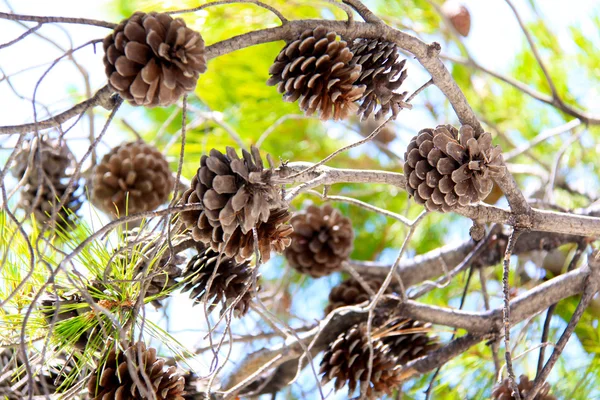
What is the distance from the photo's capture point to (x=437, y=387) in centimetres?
94

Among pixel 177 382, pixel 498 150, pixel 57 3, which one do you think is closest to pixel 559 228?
pixel 498 150

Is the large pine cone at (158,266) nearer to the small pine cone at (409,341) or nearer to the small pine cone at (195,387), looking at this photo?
the small pine cone at (195,387)

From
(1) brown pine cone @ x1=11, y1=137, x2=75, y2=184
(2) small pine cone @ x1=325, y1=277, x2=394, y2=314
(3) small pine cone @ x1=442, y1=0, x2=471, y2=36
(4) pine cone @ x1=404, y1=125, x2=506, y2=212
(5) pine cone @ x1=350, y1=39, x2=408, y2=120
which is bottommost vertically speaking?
(4) pine cone @ x1=404, y1=125, x2=506, y2=212

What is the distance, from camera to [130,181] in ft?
3.01

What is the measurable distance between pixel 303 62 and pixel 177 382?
33 cm

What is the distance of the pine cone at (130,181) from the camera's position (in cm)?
92

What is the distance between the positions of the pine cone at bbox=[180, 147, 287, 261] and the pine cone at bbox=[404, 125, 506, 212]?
135 millimetres

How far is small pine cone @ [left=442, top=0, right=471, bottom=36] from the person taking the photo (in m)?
1.20

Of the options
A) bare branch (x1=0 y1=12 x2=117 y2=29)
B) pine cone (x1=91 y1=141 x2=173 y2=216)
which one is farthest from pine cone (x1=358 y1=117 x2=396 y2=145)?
bare branch (x1=0 y1=12 x2=117 y2=29)

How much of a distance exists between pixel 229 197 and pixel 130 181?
0.44 metres

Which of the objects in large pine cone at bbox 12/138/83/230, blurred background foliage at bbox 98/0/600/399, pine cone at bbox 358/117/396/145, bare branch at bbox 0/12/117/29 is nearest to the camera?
bare branch at bbox 0/12/117/29

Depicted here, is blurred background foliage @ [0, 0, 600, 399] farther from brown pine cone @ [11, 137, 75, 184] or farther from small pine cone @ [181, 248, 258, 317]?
small pine cone @ [181, 248, 258, 317]

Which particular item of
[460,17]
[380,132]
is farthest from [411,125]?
[460,17]

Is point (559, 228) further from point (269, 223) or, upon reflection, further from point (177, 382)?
point (177, 382)
